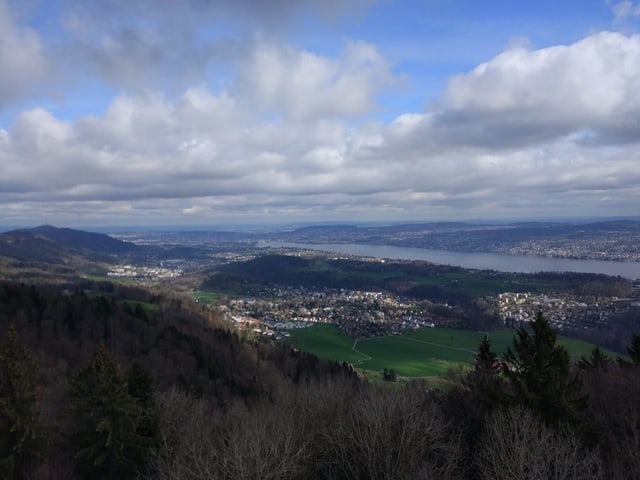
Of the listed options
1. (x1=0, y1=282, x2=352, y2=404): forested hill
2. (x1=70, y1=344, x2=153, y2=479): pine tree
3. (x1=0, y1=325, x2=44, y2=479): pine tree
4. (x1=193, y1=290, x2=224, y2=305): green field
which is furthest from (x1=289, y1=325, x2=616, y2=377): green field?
(x1=0, y1=325, x2=44, y2=479): pine tree

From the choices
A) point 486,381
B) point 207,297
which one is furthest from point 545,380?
point 207,297

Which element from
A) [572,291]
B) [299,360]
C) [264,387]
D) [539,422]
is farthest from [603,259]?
[539,422]

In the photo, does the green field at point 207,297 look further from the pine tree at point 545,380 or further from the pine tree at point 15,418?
the pine tree at point 545,380

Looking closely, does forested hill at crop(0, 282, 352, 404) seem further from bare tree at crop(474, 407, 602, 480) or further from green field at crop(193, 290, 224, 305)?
green field at crop(193, 290, 224, 305)

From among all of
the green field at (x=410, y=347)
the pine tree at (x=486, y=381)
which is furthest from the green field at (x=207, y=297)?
the pine tree at (x=486, y=381)

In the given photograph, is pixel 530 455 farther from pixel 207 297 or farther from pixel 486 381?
pixel 207 297

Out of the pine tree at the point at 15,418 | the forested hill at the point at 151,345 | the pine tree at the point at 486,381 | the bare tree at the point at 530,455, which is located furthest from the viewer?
the forested hill at the point at 151,345
